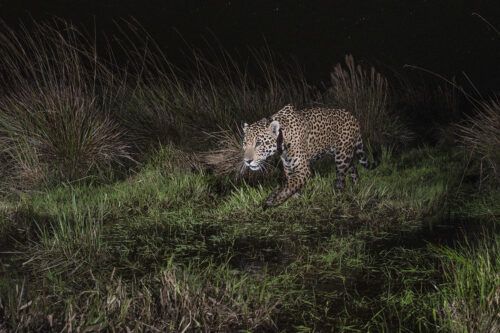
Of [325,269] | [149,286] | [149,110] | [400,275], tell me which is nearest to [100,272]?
[149,286]

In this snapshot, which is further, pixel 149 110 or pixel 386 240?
pixel 149 110

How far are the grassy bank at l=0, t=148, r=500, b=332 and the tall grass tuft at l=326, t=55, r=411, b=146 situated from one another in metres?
0.97

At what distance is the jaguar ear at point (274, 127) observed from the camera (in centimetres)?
565

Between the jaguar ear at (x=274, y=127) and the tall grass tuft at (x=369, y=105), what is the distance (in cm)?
229

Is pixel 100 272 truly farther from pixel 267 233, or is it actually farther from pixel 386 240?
pixel 386 240

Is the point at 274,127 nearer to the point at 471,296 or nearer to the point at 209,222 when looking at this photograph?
the point at 209,222

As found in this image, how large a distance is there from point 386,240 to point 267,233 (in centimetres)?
79

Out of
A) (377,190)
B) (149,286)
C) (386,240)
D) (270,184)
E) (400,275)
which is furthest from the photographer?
(270,184)

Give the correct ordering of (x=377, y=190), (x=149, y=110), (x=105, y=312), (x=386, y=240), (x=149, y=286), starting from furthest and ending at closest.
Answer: (x=149, y=110) → (x=377, y=190) → (x=386, y=240) → (x=149, y=286) → (x=105, y=312)

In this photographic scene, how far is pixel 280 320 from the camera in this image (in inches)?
143

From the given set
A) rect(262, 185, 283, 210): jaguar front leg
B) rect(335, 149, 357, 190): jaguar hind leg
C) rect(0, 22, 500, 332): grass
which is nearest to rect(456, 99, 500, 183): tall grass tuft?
rect(0, 22, 500, 332): grass

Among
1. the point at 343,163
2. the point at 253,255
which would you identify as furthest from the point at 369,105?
the point at 253,255

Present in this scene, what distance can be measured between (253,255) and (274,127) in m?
1.29

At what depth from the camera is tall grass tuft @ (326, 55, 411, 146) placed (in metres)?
7.92
